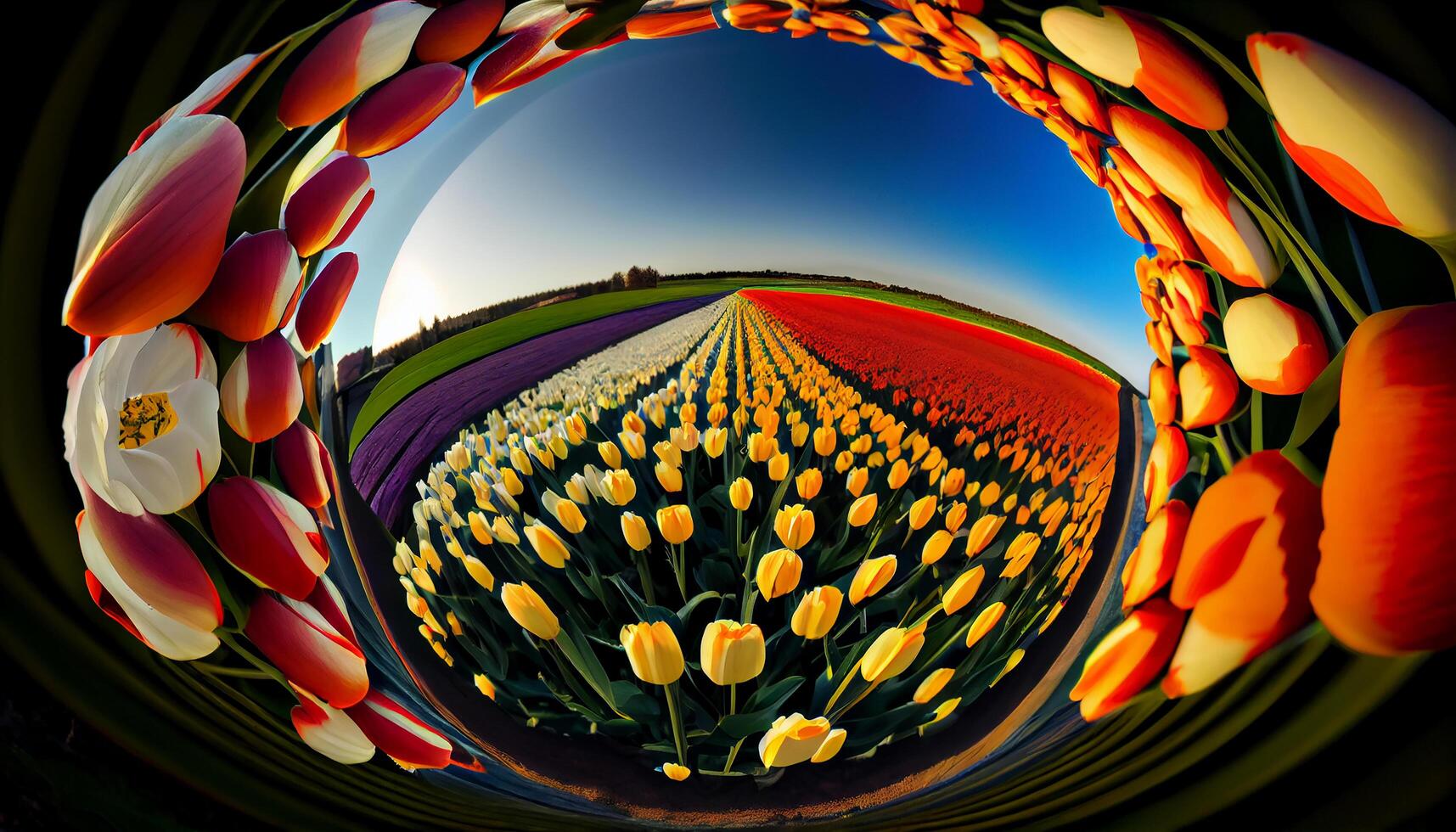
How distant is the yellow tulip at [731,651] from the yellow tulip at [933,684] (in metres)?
0.12

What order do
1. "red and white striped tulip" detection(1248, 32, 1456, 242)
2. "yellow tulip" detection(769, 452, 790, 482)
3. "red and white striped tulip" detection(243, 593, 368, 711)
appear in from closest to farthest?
"red and white striped tulip" detection(1248, 32, 1456, 242)
"yellow tulip" detection(769, 452, 790, 482)
"red and white striped tulip" detection(243, 593, 368, 711)

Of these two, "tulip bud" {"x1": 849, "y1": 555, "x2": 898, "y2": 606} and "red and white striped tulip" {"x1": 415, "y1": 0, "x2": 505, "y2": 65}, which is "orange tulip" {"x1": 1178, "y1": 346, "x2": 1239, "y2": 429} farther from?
"red and white striped tulip" {"x1": 415, "y1": 0, "x2": 505, "y2": 65}

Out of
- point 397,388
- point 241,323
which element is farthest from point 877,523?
point 241,323

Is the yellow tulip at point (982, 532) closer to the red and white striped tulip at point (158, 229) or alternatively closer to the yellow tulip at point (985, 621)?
the yellow tulip at point (985, 621)

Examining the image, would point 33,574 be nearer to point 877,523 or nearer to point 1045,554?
point 877,523

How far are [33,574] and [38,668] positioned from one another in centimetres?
9

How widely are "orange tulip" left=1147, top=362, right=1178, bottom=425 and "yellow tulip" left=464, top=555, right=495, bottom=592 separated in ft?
1.46

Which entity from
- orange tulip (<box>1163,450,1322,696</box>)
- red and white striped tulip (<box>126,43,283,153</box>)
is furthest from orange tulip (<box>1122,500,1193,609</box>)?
red and white striped tulip (<box>126,43,283,153</box>)

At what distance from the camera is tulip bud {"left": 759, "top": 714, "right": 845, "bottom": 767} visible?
1.92 ft

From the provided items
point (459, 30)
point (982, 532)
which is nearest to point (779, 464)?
point (982, 532)

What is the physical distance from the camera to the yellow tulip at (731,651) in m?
0.55

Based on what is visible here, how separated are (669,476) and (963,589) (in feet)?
0.67

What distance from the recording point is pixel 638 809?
2.35 feet

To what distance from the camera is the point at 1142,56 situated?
515mm
